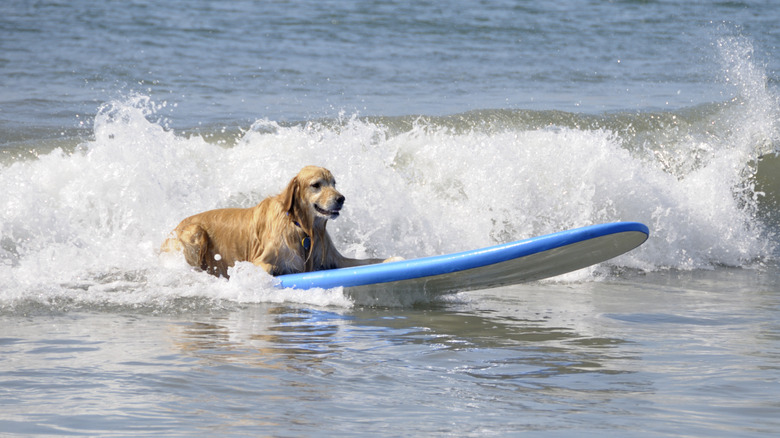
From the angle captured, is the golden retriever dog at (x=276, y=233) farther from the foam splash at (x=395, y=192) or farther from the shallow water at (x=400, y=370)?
the foam splash at (x=395, y=192)

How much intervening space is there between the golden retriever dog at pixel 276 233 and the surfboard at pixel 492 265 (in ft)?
0.65

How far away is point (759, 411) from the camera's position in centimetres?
366

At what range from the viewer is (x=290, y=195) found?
5.95 meters

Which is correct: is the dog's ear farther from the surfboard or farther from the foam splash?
the foam splash

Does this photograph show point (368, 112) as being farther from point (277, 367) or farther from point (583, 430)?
point (583, 430)

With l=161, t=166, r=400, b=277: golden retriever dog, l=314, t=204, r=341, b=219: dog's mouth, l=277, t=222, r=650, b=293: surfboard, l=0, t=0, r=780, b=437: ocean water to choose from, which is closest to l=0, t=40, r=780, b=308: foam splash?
l=0, t=0, r=780, b=437: ocean water

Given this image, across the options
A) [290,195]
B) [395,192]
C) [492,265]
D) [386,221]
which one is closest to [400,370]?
[492,265]

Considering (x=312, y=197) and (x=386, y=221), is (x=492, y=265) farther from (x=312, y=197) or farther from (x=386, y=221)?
(x=386, y=221)

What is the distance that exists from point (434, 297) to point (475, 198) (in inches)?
102

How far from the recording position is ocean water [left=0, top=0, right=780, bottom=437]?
3775 mm

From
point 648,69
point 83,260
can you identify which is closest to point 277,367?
point 83,260

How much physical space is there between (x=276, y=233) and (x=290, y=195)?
0.96 feet

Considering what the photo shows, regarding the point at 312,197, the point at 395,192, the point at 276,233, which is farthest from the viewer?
the point at 395,192

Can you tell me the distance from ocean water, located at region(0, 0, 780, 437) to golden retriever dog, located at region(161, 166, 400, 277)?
0.20 metres
